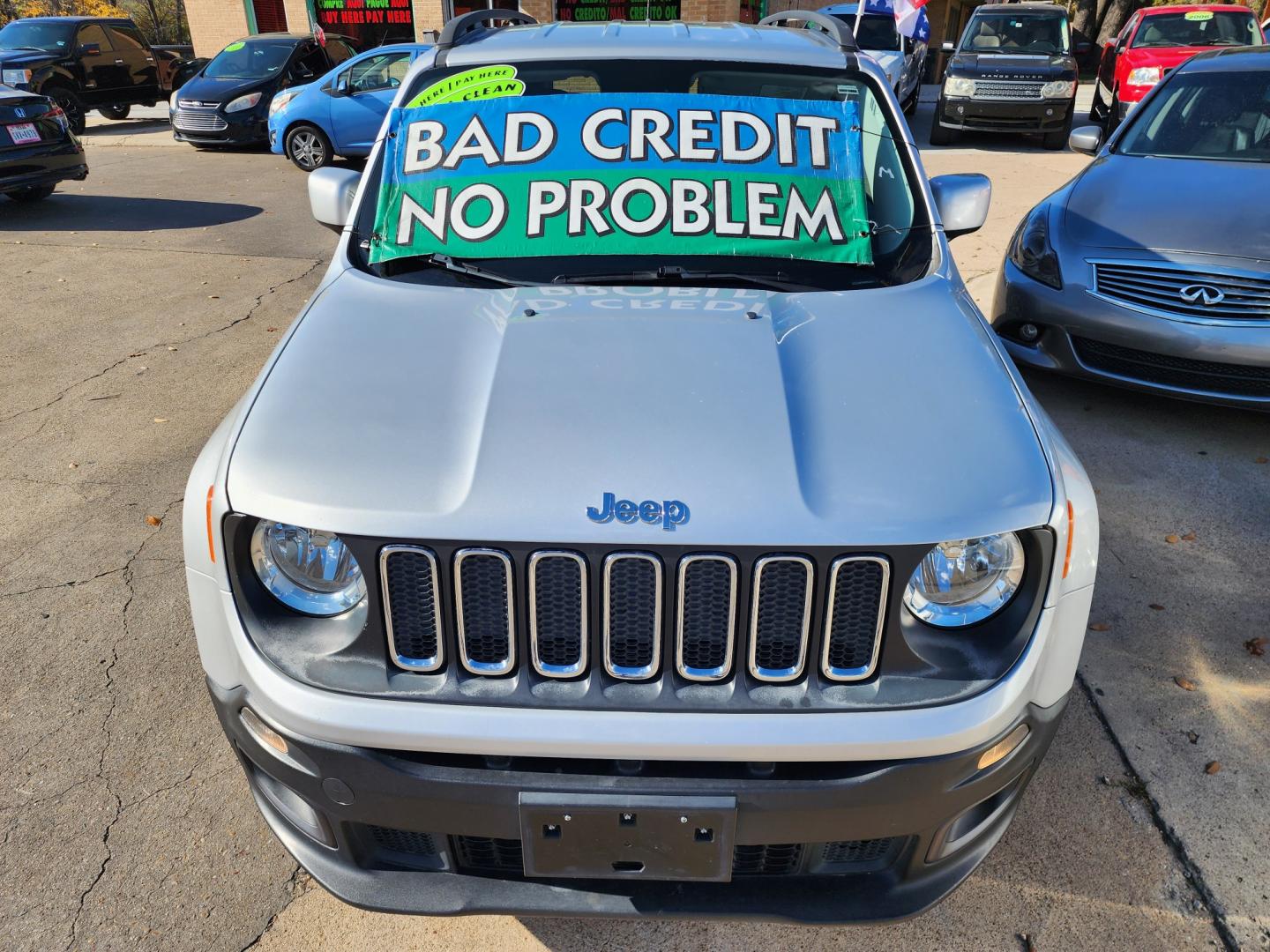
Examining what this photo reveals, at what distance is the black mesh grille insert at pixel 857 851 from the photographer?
1864 millimetres

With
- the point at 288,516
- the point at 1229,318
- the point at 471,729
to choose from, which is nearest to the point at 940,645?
the point at 471,729

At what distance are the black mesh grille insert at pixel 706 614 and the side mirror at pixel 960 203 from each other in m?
1.86

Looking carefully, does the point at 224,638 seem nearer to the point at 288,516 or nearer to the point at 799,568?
the point at 288,516

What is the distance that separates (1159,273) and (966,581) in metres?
3.51

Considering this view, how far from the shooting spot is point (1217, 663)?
10.3 ft

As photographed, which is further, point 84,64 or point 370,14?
point 370,14

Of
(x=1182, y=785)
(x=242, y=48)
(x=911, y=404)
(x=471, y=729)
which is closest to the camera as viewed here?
(x=471, y=729)

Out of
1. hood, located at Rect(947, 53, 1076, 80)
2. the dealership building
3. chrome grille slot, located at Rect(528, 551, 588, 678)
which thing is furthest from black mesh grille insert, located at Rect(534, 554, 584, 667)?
Result: the dealership building

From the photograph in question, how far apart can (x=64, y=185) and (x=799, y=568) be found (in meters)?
13.0

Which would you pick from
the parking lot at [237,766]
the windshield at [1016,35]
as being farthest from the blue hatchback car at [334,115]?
the windshield at [1016,35]

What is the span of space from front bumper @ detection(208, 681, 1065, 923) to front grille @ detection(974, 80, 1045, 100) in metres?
13.5

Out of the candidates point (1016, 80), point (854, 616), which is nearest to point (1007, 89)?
point (1016, 80)

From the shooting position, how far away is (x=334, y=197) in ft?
10.3

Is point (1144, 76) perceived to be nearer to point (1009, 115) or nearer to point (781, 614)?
point (1009, 115)
